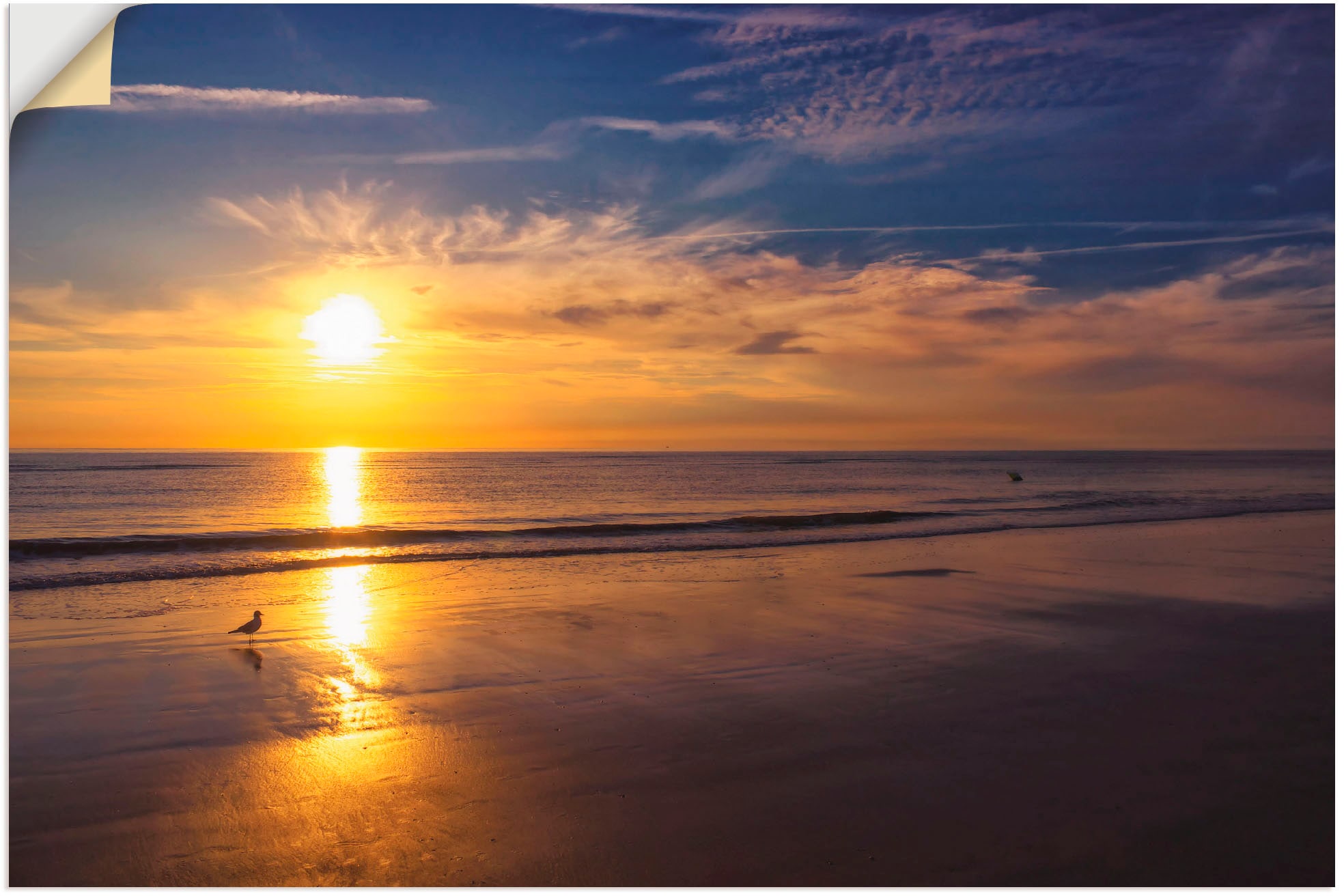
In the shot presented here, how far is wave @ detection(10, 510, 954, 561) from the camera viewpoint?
15375mm

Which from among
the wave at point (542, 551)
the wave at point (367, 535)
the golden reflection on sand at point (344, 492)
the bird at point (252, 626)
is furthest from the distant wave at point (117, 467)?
the bird at point (252, 626)

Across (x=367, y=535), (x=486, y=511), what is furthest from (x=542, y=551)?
(x=486, y=511)

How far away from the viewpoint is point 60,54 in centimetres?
441

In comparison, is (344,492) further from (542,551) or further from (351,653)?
(351,653)

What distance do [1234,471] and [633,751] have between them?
51218 millimetres

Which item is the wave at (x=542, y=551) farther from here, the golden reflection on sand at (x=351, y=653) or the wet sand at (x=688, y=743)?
the wet sand at (x=688, y=743)

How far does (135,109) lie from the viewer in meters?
6.43

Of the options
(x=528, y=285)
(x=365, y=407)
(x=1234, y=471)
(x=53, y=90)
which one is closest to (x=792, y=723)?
(x=53, y=90)

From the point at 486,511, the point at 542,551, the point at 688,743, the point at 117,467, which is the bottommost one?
the point at 486,511

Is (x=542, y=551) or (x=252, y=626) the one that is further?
(x=542, y=551)

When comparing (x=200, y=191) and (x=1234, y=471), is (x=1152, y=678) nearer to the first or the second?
(x=200, y=191)

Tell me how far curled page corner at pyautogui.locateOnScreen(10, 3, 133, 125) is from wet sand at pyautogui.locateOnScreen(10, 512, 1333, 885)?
3.76 meters

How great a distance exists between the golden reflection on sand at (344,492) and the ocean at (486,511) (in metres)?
0.22

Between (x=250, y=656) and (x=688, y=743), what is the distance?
4513mm
